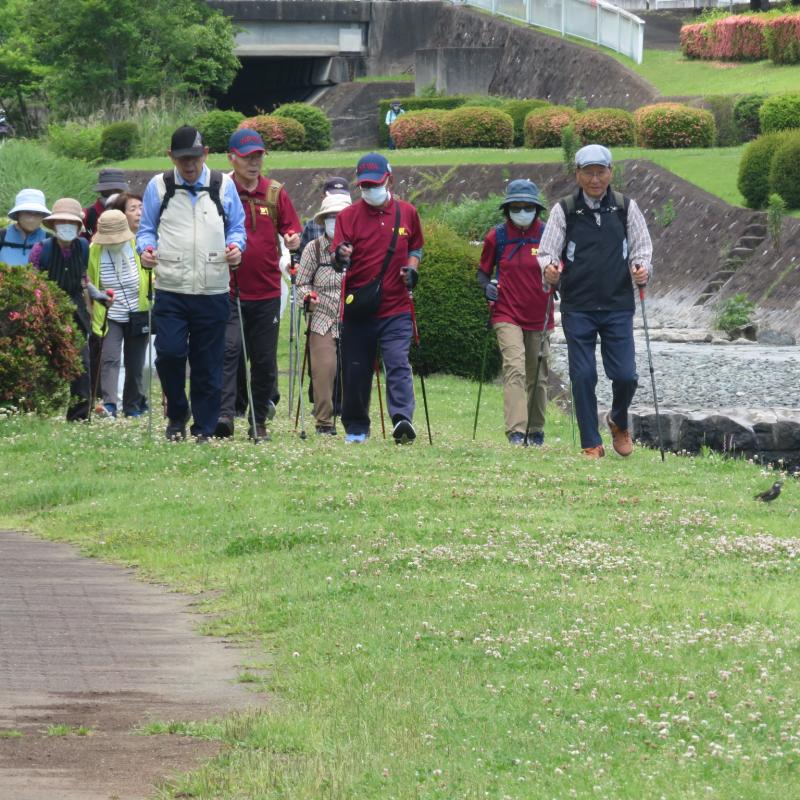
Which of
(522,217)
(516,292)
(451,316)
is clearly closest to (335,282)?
(516,292)

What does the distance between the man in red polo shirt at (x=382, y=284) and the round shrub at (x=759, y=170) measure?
22231 mm

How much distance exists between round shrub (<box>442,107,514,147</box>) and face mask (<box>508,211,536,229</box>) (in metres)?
34.4

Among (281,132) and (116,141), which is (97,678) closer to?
(116,141)

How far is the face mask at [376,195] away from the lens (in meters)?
14.1

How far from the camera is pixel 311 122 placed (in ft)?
181

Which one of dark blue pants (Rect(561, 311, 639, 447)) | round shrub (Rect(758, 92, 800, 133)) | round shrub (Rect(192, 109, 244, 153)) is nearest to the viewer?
dark blue pants (Rect(561, 311, 639, 447))

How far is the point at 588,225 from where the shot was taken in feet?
45.0

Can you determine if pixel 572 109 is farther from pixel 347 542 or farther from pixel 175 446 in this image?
pixel 347 542

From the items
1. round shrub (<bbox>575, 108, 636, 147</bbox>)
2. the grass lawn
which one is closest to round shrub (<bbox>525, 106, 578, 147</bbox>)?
round shrub (<bbox>575, 108, 636, 147</bbox>)

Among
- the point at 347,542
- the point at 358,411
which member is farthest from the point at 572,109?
the point at 347,542

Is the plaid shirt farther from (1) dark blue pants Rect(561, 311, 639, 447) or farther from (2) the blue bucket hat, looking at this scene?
(1) dark blue pants Rect(561, 311, 639, 447)

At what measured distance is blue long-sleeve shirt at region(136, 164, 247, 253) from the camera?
1327 centimetres

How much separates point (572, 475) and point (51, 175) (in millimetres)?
24900

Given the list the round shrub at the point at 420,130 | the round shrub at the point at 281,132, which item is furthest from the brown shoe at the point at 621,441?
the round shrub at the point at 281,132
